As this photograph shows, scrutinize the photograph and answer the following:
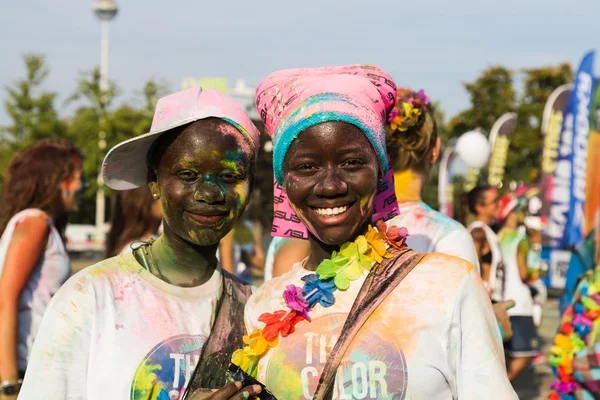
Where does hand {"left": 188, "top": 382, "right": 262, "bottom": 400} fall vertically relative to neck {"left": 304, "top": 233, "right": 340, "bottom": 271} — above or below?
below

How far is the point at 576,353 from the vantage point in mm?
4828

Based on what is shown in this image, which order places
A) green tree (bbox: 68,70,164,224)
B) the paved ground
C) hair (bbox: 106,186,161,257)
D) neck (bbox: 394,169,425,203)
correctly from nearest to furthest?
neck (bbox: 394,169,425,203) < hair (bbox: 106,186,161,257) < the paved ground < green tree (bbox: 68,70,164,224)

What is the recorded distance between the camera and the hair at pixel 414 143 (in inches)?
145

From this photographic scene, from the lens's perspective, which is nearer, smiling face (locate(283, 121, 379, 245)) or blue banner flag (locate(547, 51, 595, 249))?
smiling face (locate(283, 121, 379, 245))

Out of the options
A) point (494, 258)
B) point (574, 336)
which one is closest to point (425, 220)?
point (574, 336)

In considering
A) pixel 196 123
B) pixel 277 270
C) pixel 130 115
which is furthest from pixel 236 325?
pixel 130 115

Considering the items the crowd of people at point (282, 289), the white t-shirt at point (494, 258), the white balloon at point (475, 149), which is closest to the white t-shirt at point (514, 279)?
the white t-shirt at point (494, 258)

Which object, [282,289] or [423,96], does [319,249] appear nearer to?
[282,289]

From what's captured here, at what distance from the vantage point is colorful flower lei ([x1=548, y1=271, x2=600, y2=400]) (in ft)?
15.8

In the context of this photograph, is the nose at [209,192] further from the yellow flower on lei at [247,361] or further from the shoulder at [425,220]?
the shoulder at [425,220]

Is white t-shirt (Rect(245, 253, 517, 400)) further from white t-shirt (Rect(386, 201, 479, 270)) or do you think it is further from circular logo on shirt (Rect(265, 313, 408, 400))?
white t-shirt (Rect(386, 201, 479, 270))

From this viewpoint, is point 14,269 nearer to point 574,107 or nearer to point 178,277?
point 178,277

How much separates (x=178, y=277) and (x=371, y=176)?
82cm

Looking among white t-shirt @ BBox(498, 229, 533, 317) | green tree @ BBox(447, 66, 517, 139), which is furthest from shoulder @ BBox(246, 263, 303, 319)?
green tree @ BBox(447, 66, 517, 139)
